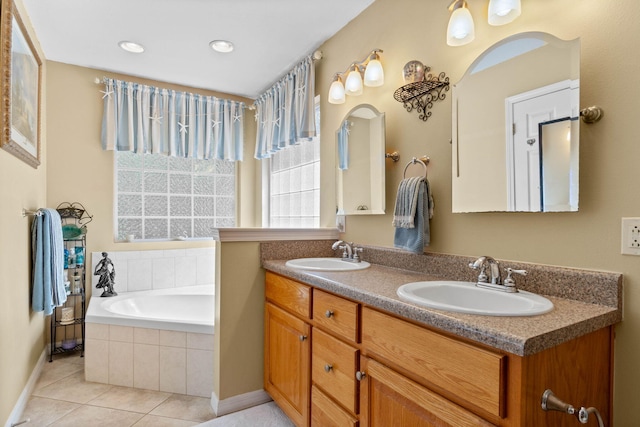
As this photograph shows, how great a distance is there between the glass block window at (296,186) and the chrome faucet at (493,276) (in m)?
1.59

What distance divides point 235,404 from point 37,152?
7.29 ft

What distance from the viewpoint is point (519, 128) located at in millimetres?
1319

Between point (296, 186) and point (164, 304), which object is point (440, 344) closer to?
point (296, 186)

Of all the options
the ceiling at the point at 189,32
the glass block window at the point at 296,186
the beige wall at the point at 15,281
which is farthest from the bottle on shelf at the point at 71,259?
the glass block window at the point at 296,186

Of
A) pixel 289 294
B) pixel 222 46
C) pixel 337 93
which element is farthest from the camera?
pixel 222 46

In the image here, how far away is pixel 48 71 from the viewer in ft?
9.69

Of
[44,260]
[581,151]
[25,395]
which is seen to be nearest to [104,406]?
[25,395]

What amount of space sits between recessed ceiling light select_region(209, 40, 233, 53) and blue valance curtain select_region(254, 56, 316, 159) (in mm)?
529

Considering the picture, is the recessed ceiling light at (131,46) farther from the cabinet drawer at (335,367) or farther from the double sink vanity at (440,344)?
the cabinet drawer at (335,367)

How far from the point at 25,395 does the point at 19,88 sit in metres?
1.87

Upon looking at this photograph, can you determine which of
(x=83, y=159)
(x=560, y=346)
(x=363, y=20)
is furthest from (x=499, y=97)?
(x=83, y=159)

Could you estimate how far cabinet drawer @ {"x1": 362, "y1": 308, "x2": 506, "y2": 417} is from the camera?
33.3 inches

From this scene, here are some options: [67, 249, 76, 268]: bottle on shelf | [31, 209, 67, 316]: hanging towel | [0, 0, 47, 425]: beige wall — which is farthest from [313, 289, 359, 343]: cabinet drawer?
[67, 249, 76, 268]: bottle on shelf

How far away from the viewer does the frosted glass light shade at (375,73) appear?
1.97 m
